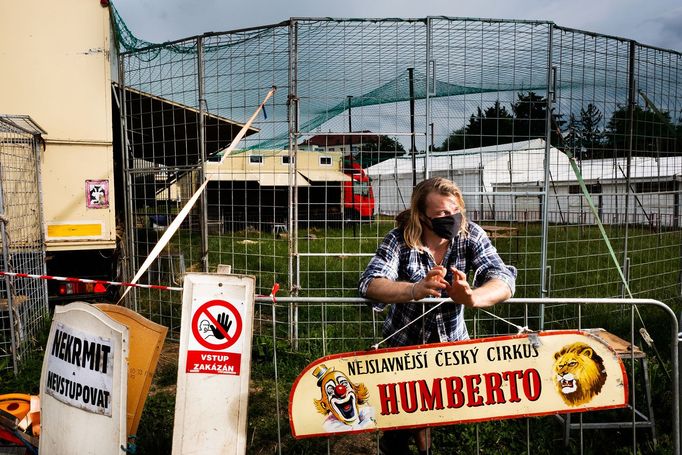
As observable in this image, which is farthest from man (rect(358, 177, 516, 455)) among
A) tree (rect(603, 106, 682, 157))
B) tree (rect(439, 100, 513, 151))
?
tree (rect(603, 106, 682, 157))

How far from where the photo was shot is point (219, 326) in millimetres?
2312

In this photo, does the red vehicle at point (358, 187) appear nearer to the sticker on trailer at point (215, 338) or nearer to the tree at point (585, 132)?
the tree at point (585, 132)

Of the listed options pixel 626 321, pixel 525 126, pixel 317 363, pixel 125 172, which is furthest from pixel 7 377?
pixel 626 321

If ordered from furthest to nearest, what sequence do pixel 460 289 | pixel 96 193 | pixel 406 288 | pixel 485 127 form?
1. pixel 96 193
2. pixel 485 127
3. pixel 406 288
4. pixel 460 289

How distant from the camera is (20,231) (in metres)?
4.98

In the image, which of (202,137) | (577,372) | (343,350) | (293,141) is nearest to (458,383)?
(577,372)

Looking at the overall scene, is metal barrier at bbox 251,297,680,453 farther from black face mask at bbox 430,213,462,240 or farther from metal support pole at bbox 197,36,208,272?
metal support pole at bbox 197,36,208,272

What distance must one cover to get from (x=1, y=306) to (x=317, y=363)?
4.10 metres

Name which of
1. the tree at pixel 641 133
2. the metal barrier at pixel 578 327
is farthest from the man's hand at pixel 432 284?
the tree at pixel 641 133

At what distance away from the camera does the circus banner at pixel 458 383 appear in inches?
90.5

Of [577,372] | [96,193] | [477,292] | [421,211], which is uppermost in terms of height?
[96,193]

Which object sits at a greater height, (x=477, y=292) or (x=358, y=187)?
(x=358, y=187)

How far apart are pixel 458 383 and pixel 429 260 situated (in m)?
0.62

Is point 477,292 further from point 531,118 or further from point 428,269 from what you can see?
point 531,118
